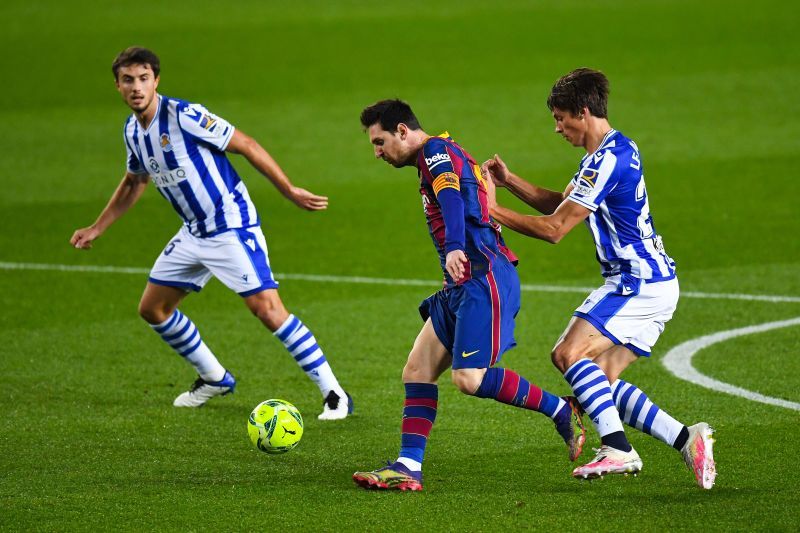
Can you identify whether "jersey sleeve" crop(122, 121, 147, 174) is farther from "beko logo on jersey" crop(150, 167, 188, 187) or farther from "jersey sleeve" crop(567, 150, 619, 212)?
"jersey sleeve" crop(567, 150, 619, 212)

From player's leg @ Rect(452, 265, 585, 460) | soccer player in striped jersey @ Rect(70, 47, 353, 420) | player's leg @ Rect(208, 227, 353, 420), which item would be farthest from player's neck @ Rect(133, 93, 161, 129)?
player's leg @ Rect(452, 265, 585, 460)

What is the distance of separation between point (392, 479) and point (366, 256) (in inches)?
290

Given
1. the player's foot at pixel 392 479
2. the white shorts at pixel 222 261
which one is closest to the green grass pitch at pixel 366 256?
the player's foot at pixel 392 479

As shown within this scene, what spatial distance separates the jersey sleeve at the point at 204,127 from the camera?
8273 millimetres

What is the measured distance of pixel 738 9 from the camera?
28859 mm

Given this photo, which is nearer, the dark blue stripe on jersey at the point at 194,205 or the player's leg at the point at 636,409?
the player's leg at the point at 636,409

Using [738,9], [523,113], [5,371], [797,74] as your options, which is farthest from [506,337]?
[738,9]

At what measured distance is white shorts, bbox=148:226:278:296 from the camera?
8.34 metres

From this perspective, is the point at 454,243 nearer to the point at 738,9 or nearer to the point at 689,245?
the point at 689,245

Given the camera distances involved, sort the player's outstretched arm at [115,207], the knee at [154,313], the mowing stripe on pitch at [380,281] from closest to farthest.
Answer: the knee at [154,313] < the player's outstretched arm at [115,207] < the mowing stripe on pitch at [380,281]

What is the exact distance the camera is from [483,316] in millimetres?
6496

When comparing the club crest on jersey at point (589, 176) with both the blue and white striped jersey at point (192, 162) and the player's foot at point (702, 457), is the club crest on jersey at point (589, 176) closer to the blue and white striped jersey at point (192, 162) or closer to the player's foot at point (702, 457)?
the player's foot at point (702, 457)

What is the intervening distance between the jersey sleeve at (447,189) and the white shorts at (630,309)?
0.86 m

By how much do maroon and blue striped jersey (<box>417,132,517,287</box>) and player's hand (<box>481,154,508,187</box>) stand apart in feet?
0.17
